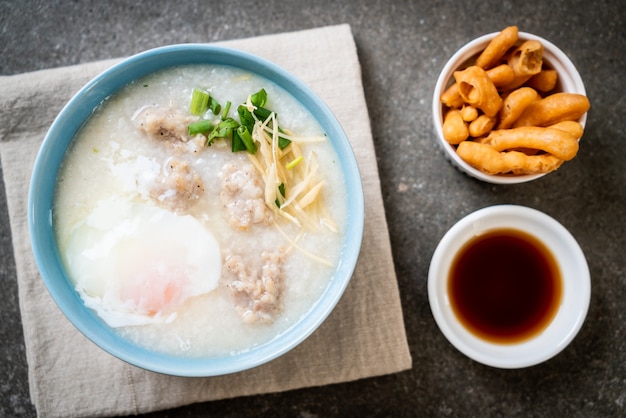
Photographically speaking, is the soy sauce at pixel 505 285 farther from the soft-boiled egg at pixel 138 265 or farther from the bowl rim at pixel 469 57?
the soft-boiled egg at pixel 138 265

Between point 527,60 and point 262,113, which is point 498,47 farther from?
point 262,113

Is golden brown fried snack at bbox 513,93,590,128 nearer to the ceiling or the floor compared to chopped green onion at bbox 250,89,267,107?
nearer to the floor

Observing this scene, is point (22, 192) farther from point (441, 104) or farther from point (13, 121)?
point (441, 104)

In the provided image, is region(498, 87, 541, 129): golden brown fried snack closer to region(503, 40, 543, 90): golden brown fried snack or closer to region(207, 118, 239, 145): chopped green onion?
region(503, 40, 543, 90): golden brown fried snack

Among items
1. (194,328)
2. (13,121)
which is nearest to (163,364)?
(194,328)

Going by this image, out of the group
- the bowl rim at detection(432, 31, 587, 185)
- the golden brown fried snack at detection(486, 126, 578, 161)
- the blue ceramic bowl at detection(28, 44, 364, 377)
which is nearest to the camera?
the blue ceramic bowl at detection(28, 44, 364, 377)

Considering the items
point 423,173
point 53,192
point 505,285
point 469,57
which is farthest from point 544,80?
point 53,192

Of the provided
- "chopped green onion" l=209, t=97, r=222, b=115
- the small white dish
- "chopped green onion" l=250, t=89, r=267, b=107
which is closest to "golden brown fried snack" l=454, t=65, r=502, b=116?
the small white dish
